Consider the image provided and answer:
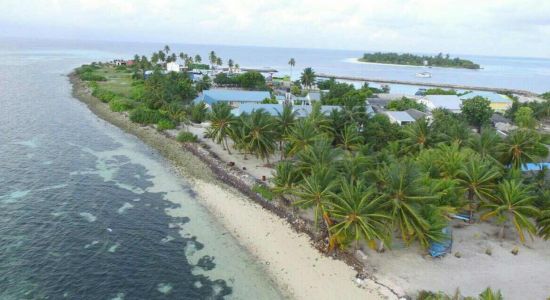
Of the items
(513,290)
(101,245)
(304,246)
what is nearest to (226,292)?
(304,246)

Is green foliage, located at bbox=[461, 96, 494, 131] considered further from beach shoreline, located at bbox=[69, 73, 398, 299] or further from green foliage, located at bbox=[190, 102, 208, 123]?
beach shoreline, located at bbox=[69, 73, 398, 299]

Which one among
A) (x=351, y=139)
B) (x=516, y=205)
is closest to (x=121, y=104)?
(x=351, y=139)

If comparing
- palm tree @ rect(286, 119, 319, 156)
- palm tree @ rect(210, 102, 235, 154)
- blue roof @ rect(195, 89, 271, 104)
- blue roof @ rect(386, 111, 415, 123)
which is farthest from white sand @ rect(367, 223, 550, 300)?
blue roof @ rect(195, 89, 271, 104)

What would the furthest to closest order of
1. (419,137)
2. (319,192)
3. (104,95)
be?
1. (104,95)
2. (419,137)
3. (319,192)

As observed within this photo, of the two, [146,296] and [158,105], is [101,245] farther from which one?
[158,105]

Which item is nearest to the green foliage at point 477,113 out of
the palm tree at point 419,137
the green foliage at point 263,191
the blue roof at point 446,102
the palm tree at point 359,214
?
the blue roof at point 446,102

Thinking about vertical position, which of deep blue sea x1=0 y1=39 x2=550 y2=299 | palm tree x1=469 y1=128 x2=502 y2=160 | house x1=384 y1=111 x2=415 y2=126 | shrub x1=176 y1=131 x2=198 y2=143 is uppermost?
palm tree x1=469 y1=128 x2=502 y2=160

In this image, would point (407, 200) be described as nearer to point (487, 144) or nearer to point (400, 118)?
point (487, 144)
